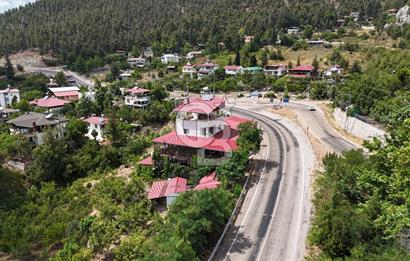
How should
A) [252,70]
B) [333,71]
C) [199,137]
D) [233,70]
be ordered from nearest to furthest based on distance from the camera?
[199,137], [333,71], [252,70], [233,70]

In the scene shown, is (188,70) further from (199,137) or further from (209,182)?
(209,182)

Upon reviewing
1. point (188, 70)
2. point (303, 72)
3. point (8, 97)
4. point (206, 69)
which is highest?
point (303, 72)

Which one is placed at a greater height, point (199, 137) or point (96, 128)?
point (199, 137)

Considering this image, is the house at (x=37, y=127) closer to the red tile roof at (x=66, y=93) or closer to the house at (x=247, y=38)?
the red tile roof at (x=66, y=93)

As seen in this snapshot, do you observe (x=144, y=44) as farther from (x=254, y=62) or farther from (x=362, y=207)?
(x=362, y=207)

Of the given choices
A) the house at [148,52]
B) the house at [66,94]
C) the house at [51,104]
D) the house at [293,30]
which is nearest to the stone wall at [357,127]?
the house at [51,104]

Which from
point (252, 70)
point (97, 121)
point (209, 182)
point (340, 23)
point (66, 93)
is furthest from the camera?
point (340, 23)

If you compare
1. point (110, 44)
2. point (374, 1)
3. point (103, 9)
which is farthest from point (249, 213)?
point (103, 9)

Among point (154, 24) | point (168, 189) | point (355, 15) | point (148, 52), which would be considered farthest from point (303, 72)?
point (154, 24)
